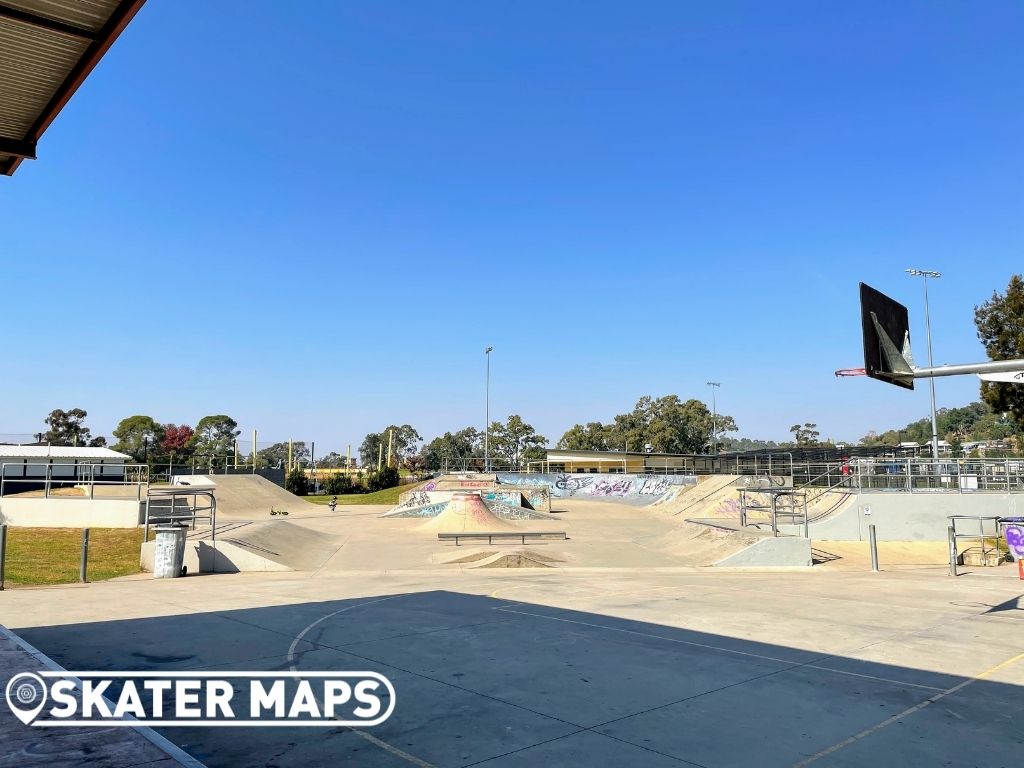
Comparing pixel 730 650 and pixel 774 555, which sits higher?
pixel 730 650

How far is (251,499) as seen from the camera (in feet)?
137

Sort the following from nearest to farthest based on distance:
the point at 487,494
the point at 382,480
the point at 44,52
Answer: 1. the point at 44,52
2. the point at 487,494
3. the point at 382,480

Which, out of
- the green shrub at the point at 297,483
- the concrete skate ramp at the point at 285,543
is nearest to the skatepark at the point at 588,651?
the concrete skate ramp at the point at 285,543

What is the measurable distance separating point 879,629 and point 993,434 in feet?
544

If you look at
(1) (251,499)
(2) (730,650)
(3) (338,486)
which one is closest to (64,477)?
(1) (251,499)

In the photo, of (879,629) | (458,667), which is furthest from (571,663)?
(879,629)

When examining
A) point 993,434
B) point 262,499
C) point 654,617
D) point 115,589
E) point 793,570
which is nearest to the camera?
point 654,617

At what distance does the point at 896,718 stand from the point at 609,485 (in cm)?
4995

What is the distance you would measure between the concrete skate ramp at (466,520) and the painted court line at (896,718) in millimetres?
23531

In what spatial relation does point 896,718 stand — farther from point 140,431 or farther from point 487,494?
point 140,431

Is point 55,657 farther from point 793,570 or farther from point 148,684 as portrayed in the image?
point 793,570

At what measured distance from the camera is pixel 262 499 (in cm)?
4247

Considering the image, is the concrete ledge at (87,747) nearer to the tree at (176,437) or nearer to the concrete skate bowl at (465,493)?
the concrete skate bowl at (465,493)

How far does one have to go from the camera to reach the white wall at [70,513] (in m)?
25.6
